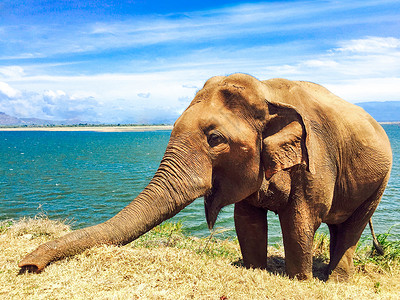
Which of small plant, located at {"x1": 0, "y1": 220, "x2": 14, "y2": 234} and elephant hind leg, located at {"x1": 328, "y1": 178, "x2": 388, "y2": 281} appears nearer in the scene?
elephant hind leg, located at {"x1": 328, "y1": 178, "x2": 388, "y2": 281}

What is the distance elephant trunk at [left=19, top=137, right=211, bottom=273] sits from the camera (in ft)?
13.9

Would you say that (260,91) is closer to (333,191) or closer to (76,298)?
(333,191)

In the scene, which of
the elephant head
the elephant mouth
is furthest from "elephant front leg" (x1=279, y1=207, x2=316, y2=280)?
the elephant mouth

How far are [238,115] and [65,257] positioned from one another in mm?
2385

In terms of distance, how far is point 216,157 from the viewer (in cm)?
457

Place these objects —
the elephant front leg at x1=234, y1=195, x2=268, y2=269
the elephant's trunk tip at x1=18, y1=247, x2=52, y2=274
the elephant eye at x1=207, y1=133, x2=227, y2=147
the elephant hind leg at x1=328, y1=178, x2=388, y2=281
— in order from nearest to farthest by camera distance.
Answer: the elephant's trunk tip at x1=18, y1=247, x2=52, y2=274, the elephant eye at x1=207, y1=133, x2=227, y2=147, the elephant front leg at x1=234, y1=195, x2=268, y2=269, the elephant hind leg at x1=328, y1=178, x2=388, y2=281

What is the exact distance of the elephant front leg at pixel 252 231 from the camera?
591 cm

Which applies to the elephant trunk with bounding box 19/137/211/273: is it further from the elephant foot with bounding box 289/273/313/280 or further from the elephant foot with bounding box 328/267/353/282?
the elephant foot with bounding box 328/267/353/282

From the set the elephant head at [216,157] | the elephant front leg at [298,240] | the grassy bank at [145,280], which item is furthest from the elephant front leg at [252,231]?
the elephant head at [216,157]

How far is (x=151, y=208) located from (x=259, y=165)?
132 cm

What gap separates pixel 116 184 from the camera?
2638 cm

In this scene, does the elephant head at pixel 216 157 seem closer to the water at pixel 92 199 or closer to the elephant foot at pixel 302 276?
the elephant foot at pixel 302 276

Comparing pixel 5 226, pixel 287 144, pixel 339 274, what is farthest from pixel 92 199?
pixel 287 144

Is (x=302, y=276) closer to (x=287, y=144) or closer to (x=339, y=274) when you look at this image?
(x=339, y=274)
